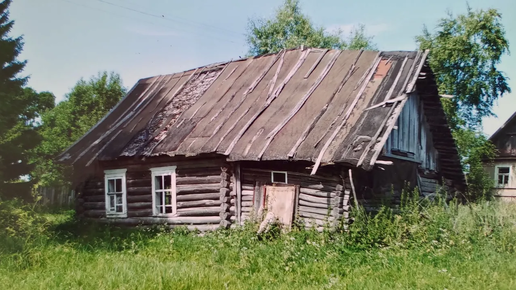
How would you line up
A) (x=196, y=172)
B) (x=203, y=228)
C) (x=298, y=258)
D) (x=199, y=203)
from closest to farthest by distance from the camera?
(x=298, y=258)
(x=203, y=228)
(x=199, y=203)
(x=196, y=172)

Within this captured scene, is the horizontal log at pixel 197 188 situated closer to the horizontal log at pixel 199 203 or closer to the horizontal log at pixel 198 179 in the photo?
the horizontal log at pixel 198 179

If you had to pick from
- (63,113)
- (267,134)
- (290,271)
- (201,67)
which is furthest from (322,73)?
(63,113)

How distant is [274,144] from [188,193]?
3.31 meters

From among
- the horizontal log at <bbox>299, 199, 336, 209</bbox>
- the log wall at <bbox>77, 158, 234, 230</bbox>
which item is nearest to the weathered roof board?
the log wall at <bbox>77, 158, 234, 230</bbox>

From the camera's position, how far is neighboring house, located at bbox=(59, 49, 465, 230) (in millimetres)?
11133

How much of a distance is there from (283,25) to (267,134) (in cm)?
1976

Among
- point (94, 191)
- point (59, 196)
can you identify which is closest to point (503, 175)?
point (94, 191)

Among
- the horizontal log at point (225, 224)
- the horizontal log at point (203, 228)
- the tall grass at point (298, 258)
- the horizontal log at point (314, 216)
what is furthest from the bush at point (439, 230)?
the horizontal log at point (203, 228)

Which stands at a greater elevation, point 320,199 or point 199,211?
point 320,199

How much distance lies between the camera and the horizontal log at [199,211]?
1293cm

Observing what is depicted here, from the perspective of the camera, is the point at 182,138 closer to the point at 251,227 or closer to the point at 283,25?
the point at 251,227

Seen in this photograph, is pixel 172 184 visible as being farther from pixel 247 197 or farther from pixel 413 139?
pixel 413 139

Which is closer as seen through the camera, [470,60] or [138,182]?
[138,182]

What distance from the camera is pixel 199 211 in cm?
1318
